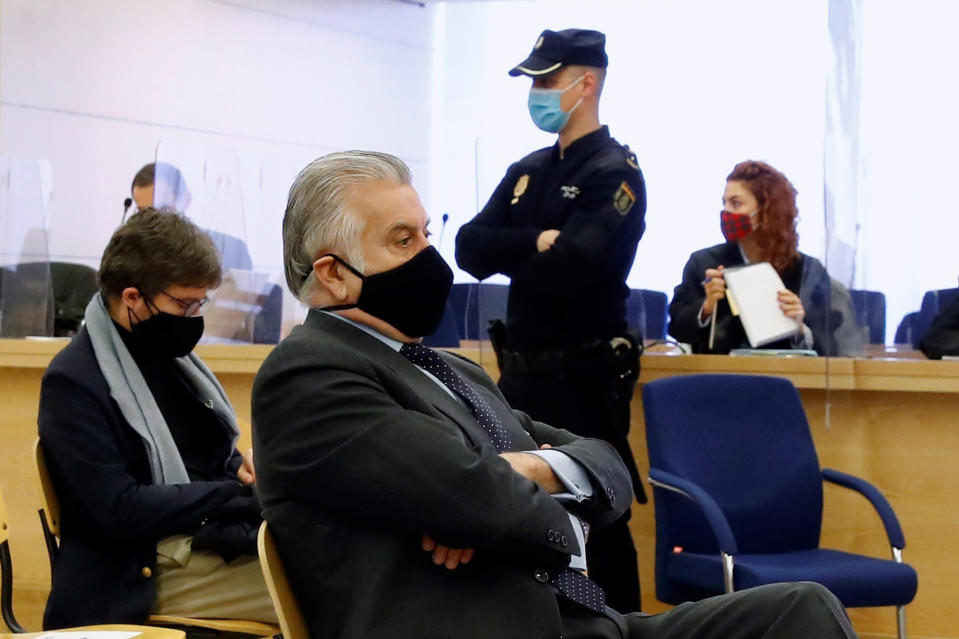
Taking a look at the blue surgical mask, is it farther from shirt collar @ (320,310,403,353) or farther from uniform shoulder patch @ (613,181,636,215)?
shirt collar @ (320,310,403,353)

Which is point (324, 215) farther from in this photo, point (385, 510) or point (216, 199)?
point (216, 199)

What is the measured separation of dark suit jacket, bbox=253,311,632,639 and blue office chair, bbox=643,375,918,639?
1396 millimetres

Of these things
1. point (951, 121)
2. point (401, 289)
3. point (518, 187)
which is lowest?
point (401, 289)

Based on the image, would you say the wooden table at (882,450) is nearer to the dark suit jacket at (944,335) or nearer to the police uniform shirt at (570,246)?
the dark suit jacket at (944,335)

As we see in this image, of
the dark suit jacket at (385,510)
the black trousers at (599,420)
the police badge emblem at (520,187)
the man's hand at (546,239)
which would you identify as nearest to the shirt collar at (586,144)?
the police badge emblem at (520,187)

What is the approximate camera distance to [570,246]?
9.18 ft

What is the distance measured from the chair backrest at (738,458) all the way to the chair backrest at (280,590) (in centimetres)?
163

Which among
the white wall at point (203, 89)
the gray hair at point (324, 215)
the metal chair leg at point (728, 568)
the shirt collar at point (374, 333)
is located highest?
the white wall at point (203, 89)

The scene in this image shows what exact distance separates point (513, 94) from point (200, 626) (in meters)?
5.59

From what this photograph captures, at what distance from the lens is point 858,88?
3.60 meters

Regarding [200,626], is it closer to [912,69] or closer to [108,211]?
[912,69]

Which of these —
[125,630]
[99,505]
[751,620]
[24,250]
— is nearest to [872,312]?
[751,620]

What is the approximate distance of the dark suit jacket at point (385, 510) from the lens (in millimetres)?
1448

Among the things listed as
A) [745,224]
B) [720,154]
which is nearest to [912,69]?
[745,224]
